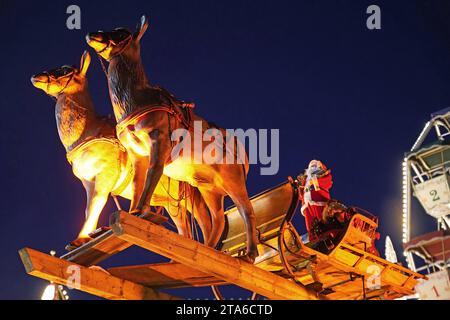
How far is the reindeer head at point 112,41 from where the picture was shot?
757cm

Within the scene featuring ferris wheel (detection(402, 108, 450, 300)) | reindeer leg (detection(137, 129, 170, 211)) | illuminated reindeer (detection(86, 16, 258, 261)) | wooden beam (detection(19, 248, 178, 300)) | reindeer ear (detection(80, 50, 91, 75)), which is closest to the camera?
Answer: wooden beam (detection(19, 248, 178, 300))

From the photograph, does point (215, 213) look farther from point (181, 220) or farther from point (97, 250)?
point (97, 250)

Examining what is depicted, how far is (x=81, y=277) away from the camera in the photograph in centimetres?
728

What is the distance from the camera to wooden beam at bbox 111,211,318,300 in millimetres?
6598

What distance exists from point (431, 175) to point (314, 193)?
6.81 m

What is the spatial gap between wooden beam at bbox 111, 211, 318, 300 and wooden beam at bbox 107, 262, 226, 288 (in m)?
0.42

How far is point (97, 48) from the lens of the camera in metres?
7.62

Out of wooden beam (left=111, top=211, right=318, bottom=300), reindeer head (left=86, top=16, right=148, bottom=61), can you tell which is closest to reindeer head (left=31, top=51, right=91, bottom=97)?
reindeer head (left=86, top=16, right=148, bottom=61)

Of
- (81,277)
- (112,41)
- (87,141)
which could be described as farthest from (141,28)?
(81,277)

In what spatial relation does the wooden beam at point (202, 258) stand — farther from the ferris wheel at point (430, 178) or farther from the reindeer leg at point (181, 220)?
the ferris wheel at point (430, 178)

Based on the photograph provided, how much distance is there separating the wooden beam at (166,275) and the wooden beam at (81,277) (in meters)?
0.09

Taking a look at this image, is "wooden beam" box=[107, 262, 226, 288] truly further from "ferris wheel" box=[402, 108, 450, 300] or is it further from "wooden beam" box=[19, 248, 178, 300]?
"ferris wheel" box=[402, 108, 450, 300]
